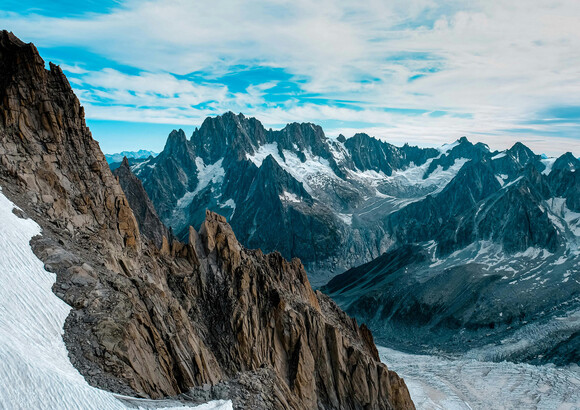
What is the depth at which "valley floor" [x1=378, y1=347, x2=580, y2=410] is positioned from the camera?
7569 centimetres

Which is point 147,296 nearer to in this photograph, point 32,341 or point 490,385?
point 32,341

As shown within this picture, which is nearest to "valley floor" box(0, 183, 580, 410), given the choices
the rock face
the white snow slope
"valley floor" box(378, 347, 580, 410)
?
the white snow slope

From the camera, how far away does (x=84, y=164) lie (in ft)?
115

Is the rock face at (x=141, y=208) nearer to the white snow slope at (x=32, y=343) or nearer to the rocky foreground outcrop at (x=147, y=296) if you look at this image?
the rocky foreground outcrop at (x=147, y=296)

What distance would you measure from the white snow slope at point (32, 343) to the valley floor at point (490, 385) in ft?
213

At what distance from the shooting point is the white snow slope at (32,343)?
1683cm

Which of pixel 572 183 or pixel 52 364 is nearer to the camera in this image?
pixel 52 364

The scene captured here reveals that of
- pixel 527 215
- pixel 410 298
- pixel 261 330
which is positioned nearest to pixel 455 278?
pixel 410 298

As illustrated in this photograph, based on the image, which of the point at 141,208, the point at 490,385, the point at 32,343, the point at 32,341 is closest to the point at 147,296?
the point at 32,341

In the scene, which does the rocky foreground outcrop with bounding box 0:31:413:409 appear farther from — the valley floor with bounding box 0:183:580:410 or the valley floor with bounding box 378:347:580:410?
the valley floor with bounding box 378:347:580:410

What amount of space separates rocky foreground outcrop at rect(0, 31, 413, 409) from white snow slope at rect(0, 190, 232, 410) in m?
0.77

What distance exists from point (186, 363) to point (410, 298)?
137 meters

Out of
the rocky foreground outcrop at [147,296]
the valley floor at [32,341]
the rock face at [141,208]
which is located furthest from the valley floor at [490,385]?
the rock face at [141,208]

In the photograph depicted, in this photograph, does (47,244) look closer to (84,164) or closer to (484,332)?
(84,164)
